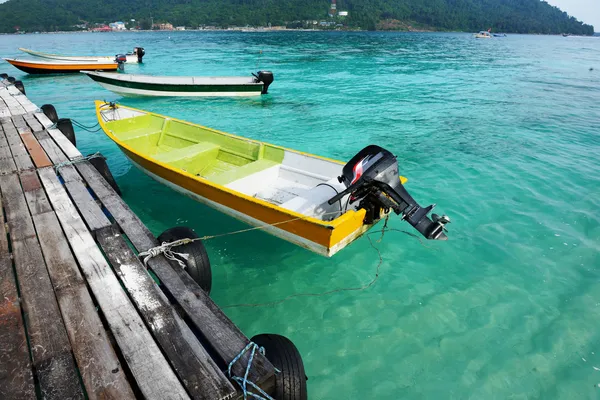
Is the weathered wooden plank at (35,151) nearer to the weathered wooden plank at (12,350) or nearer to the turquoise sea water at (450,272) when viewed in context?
the turquoise sea water at (450,272)

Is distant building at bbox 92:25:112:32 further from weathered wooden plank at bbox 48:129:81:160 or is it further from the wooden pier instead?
the wooden pier

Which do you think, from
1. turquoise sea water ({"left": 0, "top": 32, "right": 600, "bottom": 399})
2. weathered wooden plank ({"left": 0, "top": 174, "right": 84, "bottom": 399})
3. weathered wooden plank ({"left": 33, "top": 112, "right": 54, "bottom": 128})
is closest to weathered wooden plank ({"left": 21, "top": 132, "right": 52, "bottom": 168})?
weathered wooden plank ({"left": 33, "top": 112, "right": 54, "bottom": 128})

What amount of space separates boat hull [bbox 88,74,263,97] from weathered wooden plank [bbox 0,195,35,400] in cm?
1643

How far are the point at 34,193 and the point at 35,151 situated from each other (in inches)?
93.9

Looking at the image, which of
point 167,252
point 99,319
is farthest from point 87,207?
point 99,319

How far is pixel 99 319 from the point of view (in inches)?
119

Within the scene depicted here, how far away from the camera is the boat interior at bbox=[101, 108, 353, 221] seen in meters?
6.02

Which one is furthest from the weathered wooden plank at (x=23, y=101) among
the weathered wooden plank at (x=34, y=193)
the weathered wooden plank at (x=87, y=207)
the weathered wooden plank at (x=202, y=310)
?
the weathered wooden plank at (x=202, y=310)

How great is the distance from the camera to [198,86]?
18.1m

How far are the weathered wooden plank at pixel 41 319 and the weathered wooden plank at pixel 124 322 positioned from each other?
0.34m

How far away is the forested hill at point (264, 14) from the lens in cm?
14112

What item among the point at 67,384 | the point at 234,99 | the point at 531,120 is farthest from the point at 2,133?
the point at 531,120

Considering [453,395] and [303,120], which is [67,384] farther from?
[303,120]

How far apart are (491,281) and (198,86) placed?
17087mm
